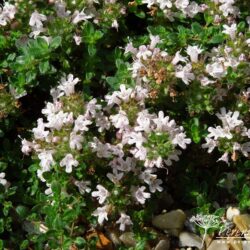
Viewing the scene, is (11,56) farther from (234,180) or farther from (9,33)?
(234,180)

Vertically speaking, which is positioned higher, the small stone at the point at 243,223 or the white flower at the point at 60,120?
the white flower at the point at 60,120

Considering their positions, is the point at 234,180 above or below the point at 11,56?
below

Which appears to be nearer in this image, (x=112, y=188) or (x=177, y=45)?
(x=112, y=188)

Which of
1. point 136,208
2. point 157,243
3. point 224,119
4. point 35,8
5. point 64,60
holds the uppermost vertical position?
point 35,8

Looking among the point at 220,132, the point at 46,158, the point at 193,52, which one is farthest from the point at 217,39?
the point at 46,158

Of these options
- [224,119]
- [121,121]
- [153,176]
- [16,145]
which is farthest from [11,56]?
[224,119]

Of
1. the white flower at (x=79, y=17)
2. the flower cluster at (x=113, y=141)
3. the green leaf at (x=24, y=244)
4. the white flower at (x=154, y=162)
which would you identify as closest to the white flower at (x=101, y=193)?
the flower cluster at (x=113, y=141)

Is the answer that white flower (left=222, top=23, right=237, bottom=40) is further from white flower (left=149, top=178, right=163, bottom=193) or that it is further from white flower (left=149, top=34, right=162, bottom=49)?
white flower (left=149, top=178, right=163, bottom=193)

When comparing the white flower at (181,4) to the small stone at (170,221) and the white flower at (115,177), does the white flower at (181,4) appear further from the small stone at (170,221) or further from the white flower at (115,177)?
the small stone at (170,221)
